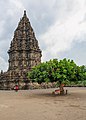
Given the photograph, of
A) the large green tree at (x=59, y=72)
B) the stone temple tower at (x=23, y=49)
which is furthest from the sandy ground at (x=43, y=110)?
the stone temple tower at (x=23, y=49)

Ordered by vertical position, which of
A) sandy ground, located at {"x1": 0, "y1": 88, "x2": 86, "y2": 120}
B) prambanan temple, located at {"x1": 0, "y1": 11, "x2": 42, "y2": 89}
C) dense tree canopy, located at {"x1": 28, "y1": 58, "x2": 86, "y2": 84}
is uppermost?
prambanan temple, located at {"x1": 0, "y1": 11, "x2": 42, "y2": 89}

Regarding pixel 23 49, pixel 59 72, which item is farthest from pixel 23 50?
pixel 59 72

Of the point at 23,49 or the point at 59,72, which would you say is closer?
the point at 59,72

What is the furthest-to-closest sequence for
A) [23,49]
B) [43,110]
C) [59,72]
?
[23,49] < [59,72] < [43,110]

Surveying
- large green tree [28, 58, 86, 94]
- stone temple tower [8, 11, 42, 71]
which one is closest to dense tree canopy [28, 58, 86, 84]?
large green tree [28, 58, 86, 94]

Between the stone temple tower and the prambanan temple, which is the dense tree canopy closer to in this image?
the prambanan temple

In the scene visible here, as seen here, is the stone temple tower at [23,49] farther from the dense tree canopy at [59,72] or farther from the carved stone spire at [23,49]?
the dense tree canopy at [59,72]

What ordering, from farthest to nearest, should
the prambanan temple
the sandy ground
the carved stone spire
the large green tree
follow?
the carved stone spire
the prambanan temple
the large green tree
the sandy ground

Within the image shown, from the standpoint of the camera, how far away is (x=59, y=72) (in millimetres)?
31750

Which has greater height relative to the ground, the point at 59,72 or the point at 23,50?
the point at 23,50

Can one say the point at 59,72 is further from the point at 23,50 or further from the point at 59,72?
the point at 23,50

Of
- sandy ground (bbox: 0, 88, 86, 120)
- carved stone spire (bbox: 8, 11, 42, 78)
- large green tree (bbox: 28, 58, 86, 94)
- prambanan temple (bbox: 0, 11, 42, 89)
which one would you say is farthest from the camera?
carved stone spire (bbox: 8, 11, 42, 78)

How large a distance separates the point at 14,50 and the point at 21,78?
14873 mm

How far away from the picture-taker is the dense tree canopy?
31672 millimetres
